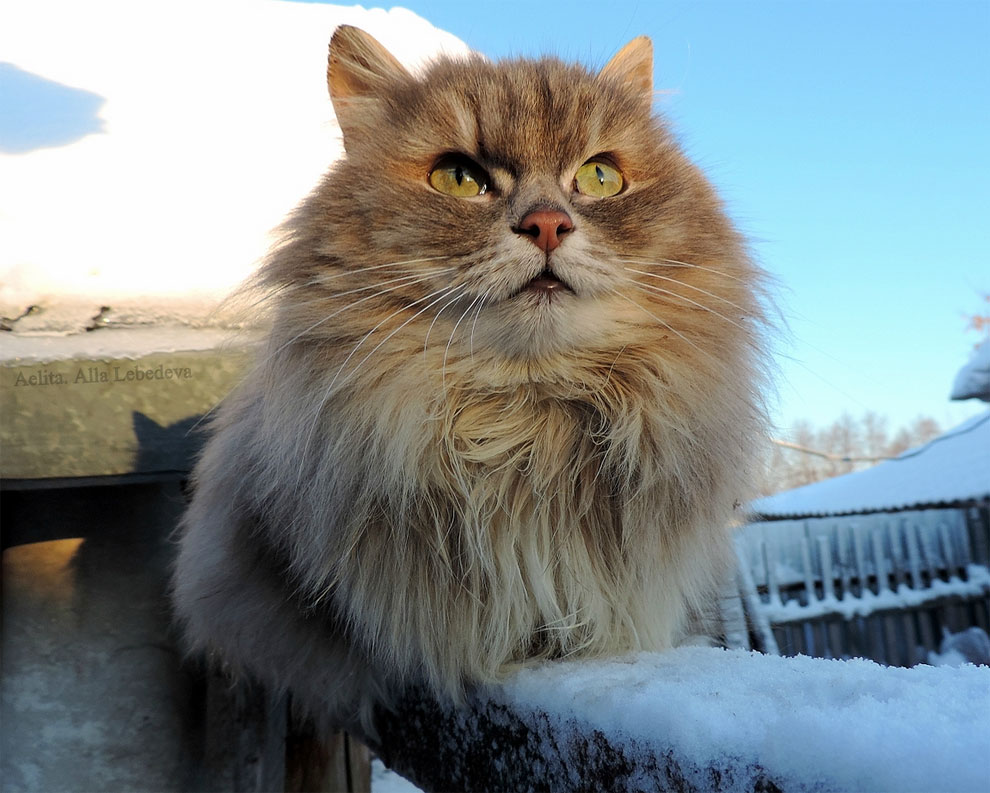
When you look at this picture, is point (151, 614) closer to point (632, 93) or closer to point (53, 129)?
point (53, 129)

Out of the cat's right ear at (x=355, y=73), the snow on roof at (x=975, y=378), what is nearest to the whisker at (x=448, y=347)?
the cat's right ear at (x=355, y=73)

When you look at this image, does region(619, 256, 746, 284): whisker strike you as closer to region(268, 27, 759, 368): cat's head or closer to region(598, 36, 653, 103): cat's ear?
region(268, 27, 759, 368): cat's head

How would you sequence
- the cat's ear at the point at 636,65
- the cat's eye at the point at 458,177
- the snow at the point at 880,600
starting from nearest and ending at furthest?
1. the cat's eye at the point at 458,177
2. the cat's ear at the point at 636,65
3. the snow at the point at 880,600

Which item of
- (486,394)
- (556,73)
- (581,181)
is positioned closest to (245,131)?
(556,73)

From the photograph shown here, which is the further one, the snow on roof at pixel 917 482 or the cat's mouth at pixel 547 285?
the snow on roof at pixel 917 482

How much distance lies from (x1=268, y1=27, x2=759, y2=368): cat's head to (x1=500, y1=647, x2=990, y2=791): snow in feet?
1.71

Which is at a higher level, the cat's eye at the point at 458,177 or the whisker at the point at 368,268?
the cat's eye at the point at 458,177

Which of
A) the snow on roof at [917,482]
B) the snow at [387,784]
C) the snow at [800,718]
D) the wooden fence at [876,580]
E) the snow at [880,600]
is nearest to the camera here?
the snow at [800,718]

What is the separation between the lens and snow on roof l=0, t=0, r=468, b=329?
5.77 feet

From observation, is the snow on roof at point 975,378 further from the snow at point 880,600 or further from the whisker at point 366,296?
the whisker at point 366,296

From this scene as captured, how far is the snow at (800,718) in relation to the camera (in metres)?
→ 0.49

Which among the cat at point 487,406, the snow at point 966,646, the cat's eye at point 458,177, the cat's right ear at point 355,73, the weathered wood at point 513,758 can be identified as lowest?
the snow at point 966,646

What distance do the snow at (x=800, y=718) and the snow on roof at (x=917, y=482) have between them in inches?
194

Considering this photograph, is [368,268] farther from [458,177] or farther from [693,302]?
[693,302]
